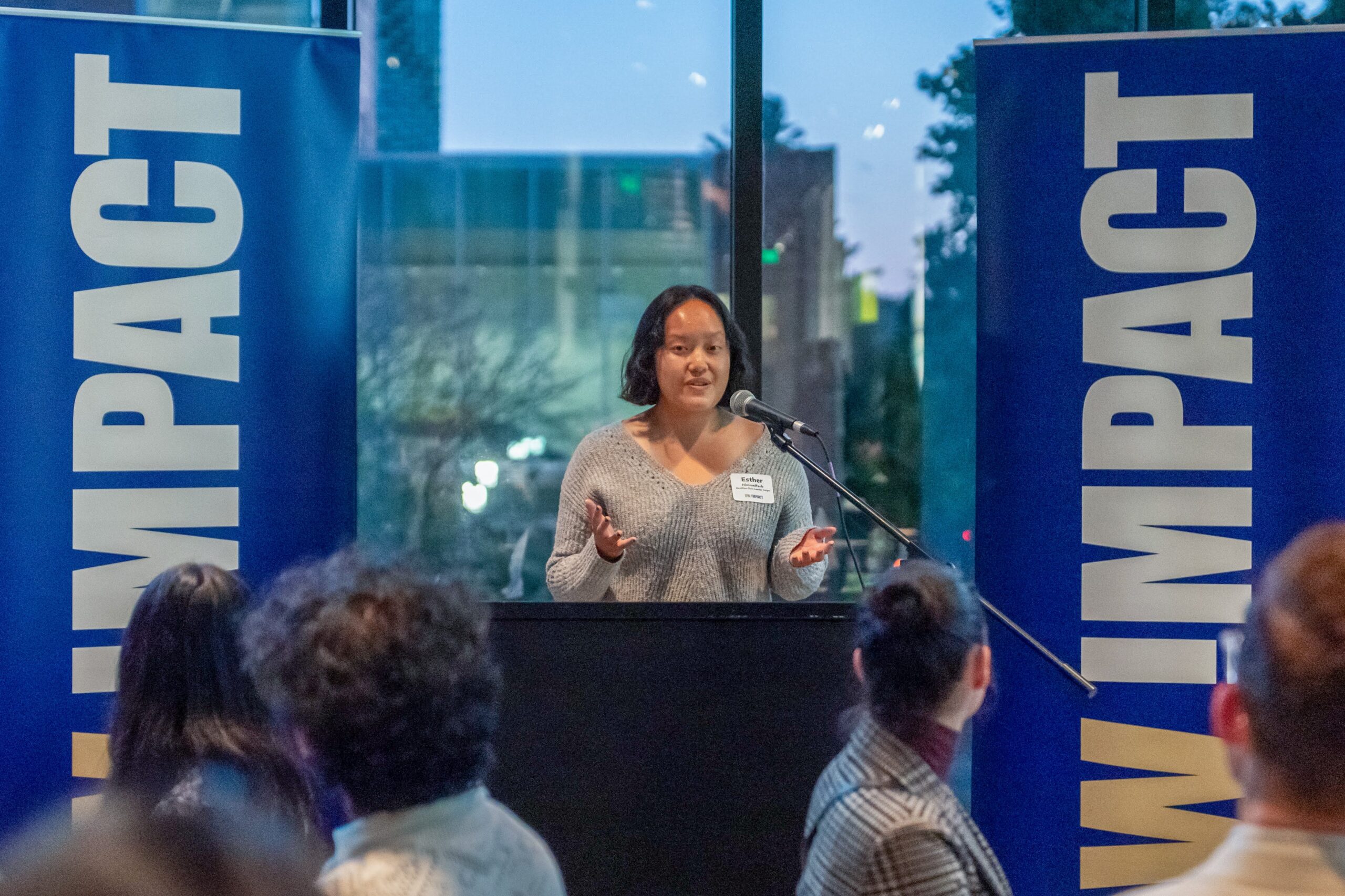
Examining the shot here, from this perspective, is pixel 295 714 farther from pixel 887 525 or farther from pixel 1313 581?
pixel 887 525

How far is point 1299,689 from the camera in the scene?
3.17ft

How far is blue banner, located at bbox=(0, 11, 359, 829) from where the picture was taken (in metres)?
2.92

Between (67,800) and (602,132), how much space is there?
239 cm

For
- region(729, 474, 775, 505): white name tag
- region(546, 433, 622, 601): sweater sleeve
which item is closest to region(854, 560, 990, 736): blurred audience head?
region(546, 433, 622, 601): sweater sleeve

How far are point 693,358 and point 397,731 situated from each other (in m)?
1.98

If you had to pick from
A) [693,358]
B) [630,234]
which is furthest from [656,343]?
[630,234]

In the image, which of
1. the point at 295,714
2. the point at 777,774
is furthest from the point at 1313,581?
the point at 777,774

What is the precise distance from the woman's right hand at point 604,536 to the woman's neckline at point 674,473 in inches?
14.2

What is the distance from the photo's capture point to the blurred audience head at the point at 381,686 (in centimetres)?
119

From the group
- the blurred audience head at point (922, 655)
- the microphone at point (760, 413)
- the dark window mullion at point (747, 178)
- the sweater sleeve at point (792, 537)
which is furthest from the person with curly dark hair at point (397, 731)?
the dark window mullion at point (747, 178)

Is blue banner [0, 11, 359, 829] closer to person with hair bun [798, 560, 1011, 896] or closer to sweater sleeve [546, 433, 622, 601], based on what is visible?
sweater sleeve [546, 433, 622, 601]

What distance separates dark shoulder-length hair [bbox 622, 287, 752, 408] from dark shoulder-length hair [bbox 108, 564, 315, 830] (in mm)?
1508

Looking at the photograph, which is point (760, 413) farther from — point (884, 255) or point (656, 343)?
point (884, 255)

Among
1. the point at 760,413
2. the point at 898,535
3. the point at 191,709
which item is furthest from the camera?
the point at 760,413
